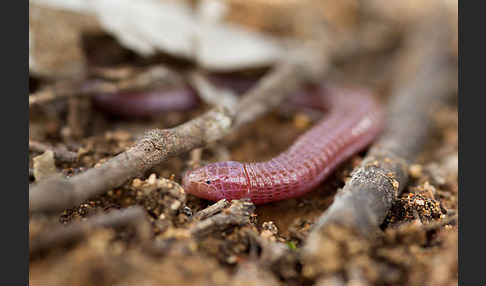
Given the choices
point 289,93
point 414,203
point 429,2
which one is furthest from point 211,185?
point 429,2

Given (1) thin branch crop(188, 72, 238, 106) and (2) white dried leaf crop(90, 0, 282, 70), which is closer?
(2) white dried leaf crop(90, 0, 282, 70)

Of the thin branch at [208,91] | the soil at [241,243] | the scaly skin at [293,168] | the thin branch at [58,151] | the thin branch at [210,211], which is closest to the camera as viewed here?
the soil at [241,243]

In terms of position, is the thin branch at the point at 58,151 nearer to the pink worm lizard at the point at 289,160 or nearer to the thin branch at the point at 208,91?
the pink worm lizard at the point at 289,160

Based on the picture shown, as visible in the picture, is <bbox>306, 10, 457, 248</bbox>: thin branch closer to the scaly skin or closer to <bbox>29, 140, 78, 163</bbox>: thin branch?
the scaly skin

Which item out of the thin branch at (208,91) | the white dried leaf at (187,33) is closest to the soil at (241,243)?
the thin branch at (208,91)

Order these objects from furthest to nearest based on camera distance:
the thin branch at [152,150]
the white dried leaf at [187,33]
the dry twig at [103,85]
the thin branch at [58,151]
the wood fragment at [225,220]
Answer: the white dried leaf at [187,33] < the dry twig at [103,85] < the thin branch at [58,151] < the wood fragment at [225,220] < the thin branch at [152,150]

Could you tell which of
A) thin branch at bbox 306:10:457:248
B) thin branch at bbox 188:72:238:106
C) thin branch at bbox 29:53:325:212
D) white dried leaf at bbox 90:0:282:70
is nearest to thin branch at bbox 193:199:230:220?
thin branch at bbox 29:53:325:212

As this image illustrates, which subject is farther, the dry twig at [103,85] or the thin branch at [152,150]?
the dry twig at [103,85]
